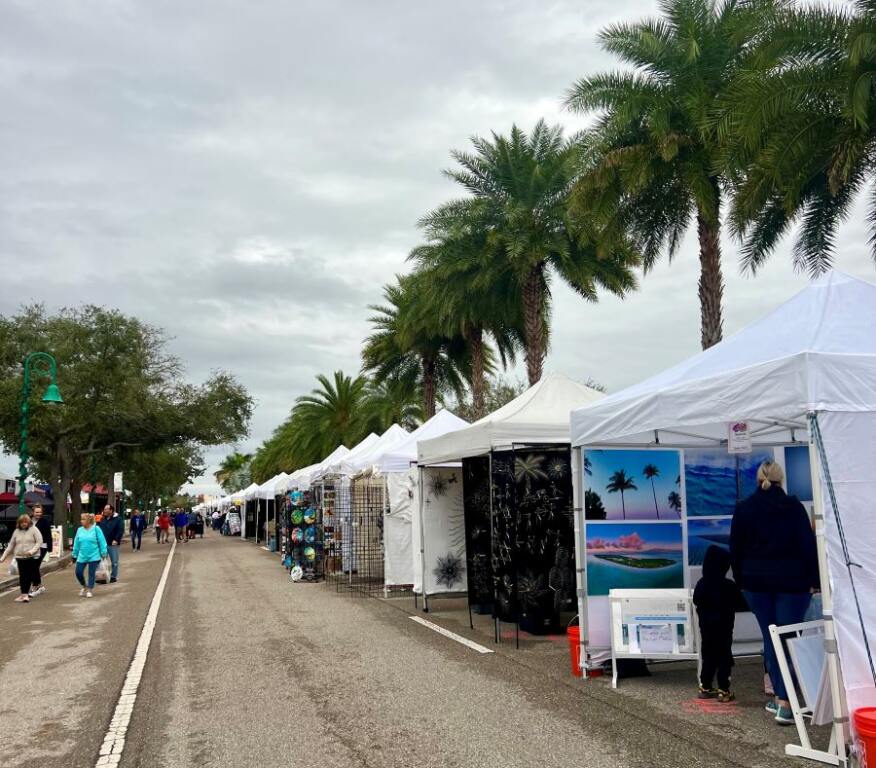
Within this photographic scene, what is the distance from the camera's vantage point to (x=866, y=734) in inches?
190

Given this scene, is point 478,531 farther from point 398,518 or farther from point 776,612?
point 776,612

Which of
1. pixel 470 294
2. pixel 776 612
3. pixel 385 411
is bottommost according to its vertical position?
pixel 776 612

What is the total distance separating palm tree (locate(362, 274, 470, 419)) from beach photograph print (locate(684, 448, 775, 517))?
1864cm

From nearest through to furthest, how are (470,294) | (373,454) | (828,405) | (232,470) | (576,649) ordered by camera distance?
(828,405) → (576,649) → (373,454) → (470,294) → (232,470)

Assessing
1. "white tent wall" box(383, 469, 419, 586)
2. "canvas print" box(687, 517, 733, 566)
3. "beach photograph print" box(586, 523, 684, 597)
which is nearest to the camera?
"beach photograph print" box(586, 523, 684, 597)

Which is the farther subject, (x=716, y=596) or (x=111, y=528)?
(x=111, y=528)

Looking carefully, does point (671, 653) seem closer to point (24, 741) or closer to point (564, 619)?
point (564, 619)

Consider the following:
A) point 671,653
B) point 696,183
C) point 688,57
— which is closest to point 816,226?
point 696,183

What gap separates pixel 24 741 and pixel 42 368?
3303cm

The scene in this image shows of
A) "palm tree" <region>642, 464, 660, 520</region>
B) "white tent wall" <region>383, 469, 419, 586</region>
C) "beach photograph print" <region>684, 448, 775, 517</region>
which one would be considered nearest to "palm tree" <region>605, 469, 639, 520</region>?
"palm tree" <region>642, 464, 660, 520</region>

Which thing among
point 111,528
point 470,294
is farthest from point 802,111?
point 111,528

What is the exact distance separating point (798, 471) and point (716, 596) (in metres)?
2.13

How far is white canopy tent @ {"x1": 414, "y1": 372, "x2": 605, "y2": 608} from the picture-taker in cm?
1022

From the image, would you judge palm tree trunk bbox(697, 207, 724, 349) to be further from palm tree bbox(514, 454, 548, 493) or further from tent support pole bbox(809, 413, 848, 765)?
tent support pole bbox(809, 413, 848, 765)
